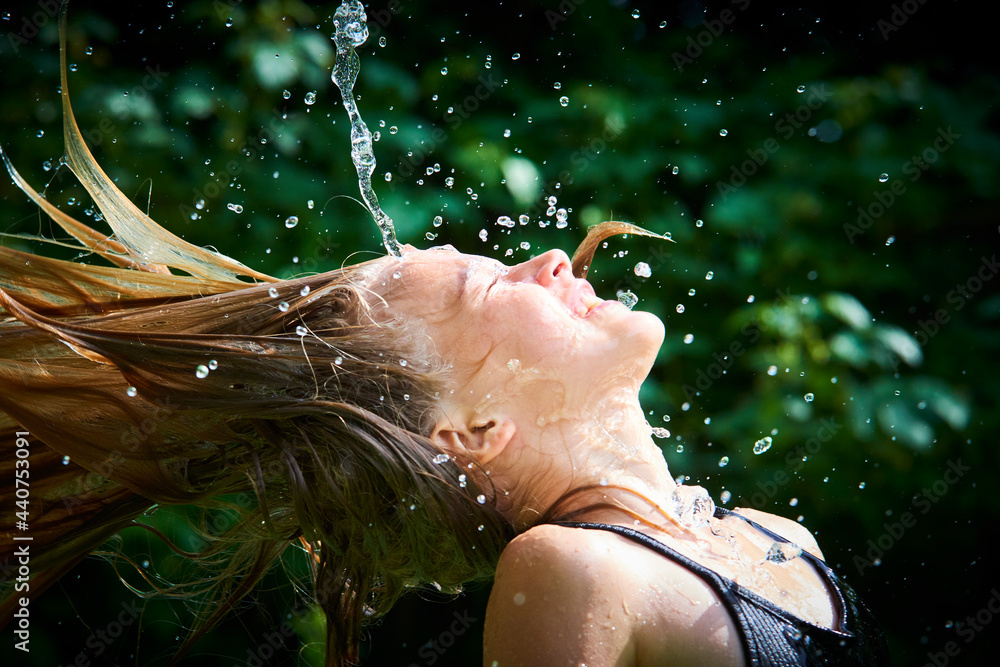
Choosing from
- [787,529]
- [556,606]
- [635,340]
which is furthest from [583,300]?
[787,529]

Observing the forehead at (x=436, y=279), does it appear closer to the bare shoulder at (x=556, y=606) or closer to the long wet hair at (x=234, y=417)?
the long wet hair at (x=234, y=417)

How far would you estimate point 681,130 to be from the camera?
Result: 2.40 metres

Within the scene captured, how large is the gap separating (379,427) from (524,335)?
283mm

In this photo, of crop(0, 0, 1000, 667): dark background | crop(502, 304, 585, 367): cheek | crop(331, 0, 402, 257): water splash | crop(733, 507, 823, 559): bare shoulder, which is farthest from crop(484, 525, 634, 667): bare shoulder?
crop(0, 0, 1000, 667): dark background

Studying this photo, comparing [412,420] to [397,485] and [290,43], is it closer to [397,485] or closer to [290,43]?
[397,485]

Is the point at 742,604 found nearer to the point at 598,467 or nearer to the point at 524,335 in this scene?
the point at 598,467

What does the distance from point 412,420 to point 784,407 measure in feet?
4.46

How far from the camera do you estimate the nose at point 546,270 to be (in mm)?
1451

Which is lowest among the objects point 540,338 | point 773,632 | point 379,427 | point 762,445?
point 762,445

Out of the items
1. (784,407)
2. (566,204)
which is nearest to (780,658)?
(784,407)

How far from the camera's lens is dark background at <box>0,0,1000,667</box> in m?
2.22

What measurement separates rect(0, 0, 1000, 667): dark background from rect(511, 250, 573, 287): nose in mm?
680

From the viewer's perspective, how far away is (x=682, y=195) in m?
2.48

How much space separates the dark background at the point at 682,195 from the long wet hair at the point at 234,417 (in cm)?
64
